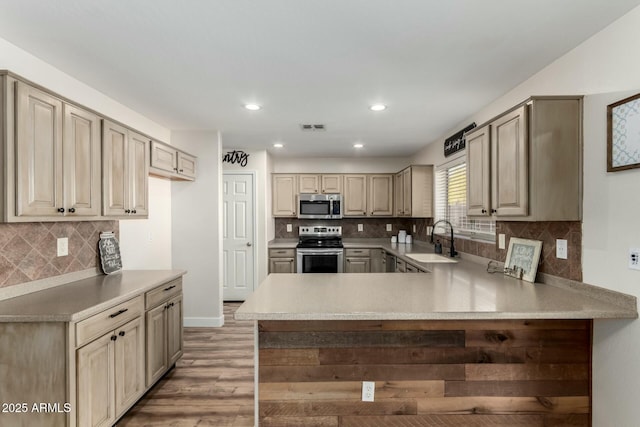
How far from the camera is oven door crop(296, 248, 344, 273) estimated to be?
4.98m

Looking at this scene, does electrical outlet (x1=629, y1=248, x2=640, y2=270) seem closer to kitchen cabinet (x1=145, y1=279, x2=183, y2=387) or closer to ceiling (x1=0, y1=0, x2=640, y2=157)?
ceiling (x1=0, y1=0, x2=640, y2=157)

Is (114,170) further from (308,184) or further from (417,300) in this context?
(308,184)

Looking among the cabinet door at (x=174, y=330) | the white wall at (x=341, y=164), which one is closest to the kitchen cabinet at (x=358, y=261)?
the white wall at (x=341, y=164)

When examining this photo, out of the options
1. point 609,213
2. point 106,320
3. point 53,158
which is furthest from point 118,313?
point 609,213

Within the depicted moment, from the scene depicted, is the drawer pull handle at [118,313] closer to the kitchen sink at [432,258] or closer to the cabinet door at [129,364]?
the cabinet door at [129,364]

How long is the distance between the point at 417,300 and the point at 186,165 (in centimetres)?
298

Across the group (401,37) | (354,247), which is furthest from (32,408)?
(354,247)

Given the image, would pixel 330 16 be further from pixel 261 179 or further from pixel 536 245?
pixel 261 179

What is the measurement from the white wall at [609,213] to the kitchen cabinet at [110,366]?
2.79m

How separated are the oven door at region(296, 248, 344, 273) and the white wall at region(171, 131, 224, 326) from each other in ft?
4.52

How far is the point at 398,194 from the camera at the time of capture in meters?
5.27

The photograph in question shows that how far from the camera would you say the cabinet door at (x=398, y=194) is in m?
5.05

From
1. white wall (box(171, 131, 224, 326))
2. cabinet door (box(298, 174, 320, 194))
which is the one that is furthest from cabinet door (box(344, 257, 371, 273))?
white wall (box(171, 131, 224, 326))

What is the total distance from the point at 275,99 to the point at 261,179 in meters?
2.36
